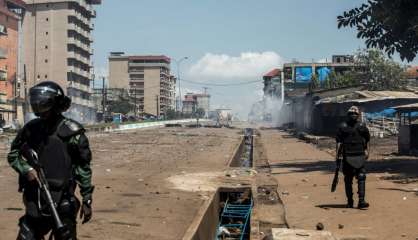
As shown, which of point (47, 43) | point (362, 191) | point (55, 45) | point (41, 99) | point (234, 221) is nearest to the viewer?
point (41, 99)

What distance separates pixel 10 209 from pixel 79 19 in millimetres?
105929

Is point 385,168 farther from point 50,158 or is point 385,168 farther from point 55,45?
point 55,45

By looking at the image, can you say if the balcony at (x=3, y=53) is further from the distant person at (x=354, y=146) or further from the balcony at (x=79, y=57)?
the distant person at (x=354, y=146)

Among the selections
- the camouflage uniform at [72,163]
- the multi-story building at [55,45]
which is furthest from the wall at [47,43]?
the camouflage uniform at [72,163]

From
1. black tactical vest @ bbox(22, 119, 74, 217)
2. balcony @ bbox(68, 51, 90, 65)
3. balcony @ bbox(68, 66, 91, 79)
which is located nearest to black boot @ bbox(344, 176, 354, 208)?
black tactical vest @ bbox(22, 119, 74, 217)

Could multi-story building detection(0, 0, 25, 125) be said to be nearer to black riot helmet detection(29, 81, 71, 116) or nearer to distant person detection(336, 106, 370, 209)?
distant person detection(336, 106, 370, 209)

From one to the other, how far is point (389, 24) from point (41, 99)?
42.3ft

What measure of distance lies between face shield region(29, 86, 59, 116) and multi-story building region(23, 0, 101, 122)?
10173 centimetres

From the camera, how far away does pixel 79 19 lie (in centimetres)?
11131

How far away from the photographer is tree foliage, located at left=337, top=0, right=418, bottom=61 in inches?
601

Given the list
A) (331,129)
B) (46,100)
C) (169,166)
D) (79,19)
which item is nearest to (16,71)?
(79,19)

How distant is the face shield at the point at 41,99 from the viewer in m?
4.32

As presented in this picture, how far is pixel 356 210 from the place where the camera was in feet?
31.7

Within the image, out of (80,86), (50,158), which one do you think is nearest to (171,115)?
(80,86)
